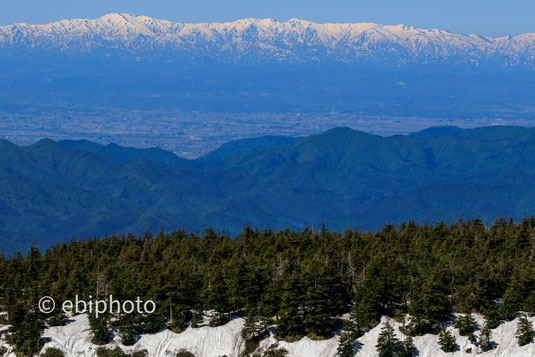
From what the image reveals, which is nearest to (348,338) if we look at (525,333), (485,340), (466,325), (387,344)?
(387,344)

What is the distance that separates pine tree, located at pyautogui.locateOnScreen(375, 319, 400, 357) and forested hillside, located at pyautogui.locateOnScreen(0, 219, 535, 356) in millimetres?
3299

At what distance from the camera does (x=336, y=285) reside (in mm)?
102250

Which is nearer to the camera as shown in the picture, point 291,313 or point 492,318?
point 492,318

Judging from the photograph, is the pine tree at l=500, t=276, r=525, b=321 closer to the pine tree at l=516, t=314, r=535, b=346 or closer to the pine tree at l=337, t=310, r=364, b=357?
the pine tree at l=516, t=314, r=535, b=346

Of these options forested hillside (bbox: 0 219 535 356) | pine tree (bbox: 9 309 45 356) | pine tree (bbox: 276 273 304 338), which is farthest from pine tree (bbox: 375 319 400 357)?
pine tree (bbox: 9 309 45 356)

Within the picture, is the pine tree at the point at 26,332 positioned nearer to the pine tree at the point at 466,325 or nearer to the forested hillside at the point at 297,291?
the forested hillside at the point at 297,291

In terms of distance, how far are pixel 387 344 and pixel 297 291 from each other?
1306 cm

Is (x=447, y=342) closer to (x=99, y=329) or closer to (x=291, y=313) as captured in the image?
(x=291, y=313)

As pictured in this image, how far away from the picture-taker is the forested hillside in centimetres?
9706

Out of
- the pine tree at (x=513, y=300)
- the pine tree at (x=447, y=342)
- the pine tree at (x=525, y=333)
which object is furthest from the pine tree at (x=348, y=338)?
the pine tree at (x=525, y=333)

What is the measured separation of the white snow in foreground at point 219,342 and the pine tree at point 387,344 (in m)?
1.53

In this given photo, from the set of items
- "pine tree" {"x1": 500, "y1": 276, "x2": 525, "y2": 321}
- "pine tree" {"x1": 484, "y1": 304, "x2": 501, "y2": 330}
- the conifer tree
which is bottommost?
the conifer tree

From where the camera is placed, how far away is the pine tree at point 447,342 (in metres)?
92.2

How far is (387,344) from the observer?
303 ft
